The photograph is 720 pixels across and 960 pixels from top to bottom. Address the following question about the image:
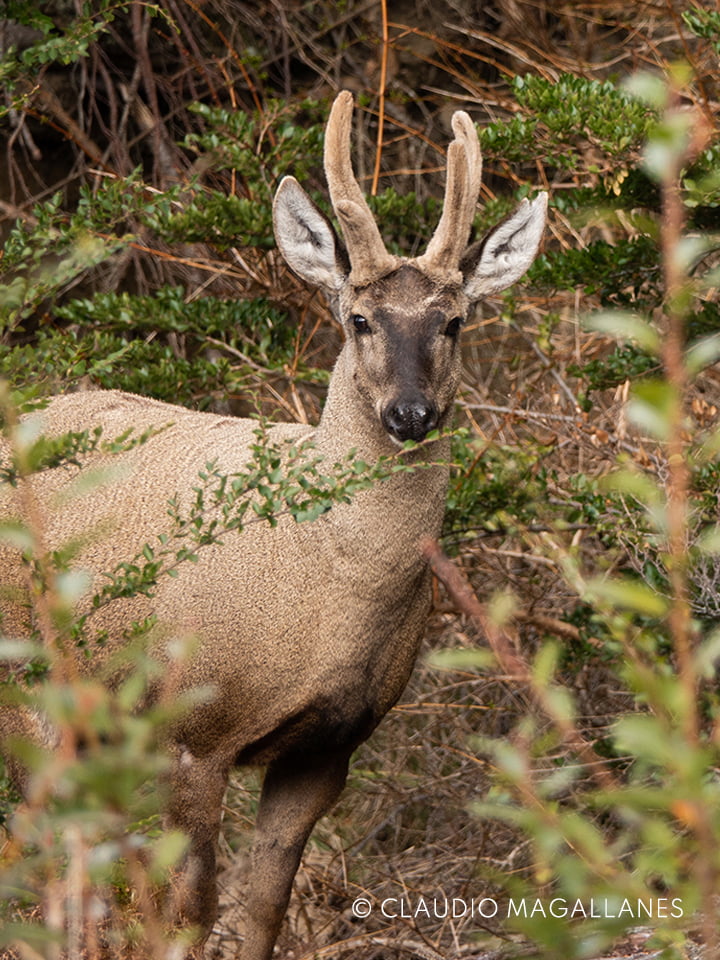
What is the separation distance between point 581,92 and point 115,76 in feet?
13.4

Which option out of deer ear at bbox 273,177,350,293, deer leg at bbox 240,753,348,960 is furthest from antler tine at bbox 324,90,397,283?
deer leg at bbox 240,753,348,960

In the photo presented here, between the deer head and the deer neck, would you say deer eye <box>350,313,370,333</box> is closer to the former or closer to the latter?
the deer head

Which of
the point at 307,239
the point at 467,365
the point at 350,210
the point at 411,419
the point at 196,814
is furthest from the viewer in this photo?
the point at 467,365

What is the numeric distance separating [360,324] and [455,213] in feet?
1.78

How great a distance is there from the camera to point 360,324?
4.39 metres

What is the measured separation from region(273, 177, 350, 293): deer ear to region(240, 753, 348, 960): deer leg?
1721 millimetres

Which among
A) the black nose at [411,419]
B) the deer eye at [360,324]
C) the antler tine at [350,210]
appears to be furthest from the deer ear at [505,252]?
the black nose at [411,419]

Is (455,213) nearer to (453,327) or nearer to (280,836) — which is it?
(453,327)

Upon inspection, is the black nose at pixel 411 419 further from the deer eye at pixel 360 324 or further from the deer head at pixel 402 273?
the deer eye at pixel 360 324

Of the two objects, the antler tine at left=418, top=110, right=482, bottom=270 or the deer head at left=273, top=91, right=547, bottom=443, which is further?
the antler tine at left=418, top=110, right=482, bottom=270

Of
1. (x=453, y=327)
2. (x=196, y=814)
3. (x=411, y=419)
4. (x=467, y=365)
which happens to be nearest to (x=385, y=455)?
(x=411, y=419)

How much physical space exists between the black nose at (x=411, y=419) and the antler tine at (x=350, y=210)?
2.17 feet

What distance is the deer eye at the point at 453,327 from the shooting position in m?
4.42

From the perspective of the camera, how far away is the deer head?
4164 mm
